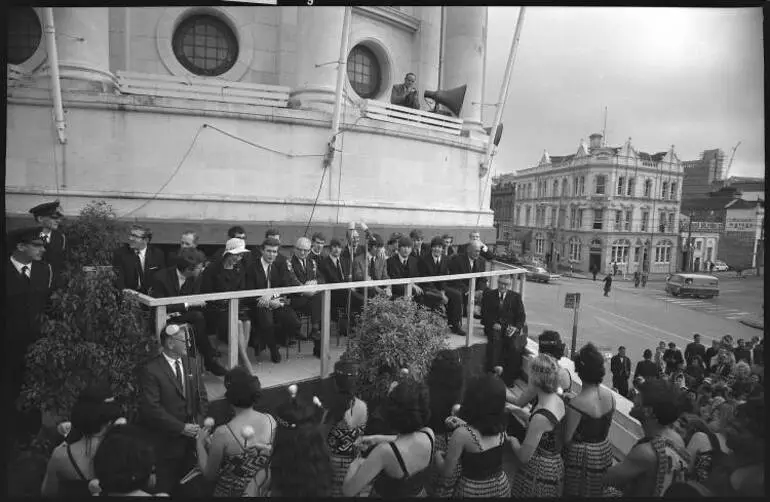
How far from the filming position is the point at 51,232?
5980 mm

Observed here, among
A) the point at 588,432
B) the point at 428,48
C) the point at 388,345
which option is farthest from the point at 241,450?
the point at 428,48

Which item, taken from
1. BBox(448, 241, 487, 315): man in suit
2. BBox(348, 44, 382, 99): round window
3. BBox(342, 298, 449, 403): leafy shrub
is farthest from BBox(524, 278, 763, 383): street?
BBox(348, 44, 382, 99): round window

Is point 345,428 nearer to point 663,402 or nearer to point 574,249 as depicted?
point 663,402

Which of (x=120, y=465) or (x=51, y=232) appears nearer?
(x=120, y=465)

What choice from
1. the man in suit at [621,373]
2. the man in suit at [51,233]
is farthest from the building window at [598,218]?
the man in suit at [51,233]

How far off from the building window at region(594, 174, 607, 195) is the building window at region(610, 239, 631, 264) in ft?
4.97

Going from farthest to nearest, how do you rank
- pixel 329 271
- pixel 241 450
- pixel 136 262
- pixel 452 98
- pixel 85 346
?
pixel 452 98 < pixel 329 271 < pixel 136 262 < pixel 85 346 < pixel 241 450

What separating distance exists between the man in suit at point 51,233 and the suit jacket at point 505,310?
542 cm

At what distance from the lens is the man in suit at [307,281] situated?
6.51 metres

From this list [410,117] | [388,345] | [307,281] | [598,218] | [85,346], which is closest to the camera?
[85,346]

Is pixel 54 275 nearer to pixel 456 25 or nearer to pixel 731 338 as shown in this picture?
pixel 731 338

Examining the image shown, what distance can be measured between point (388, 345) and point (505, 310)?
9.00 feet

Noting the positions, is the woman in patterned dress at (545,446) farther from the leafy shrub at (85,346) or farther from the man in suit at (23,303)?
the man in suit at (23,303)

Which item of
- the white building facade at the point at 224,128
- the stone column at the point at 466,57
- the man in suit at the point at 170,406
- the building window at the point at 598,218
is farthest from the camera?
the stone column at the point at 466,57
